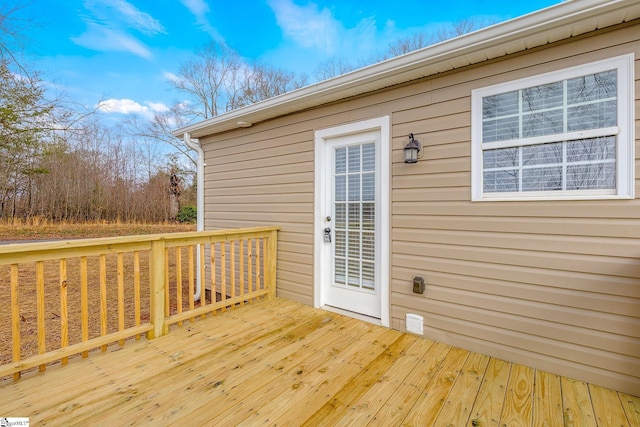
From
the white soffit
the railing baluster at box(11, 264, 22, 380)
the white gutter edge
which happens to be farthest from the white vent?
the white gutter edge

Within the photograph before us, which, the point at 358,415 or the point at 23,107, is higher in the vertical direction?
the point at 23,107

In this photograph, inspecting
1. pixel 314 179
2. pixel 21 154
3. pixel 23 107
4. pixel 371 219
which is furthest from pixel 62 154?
pixel 371 219

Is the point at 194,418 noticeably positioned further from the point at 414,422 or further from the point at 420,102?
the point at 420,102

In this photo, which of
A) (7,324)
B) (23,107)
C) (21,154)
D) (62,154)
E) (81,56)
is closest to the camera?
(7,324)

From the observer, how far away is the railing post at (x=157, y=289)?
248 centimetres

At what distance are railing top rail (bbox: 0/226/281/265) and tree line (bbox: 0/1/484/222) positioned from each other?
17.2 feet

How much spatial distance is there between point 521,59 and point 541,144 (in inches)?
25.9

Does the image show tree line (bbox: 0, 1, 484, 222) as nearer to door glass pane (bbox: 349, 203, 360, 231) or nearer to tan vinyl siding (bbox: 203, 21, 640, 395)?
tan vinyl siding (bbox: 203, 21, 640, 395)

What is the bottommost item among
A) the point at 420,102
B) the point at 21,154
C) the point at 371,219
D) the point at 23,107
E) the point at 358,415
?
the point at 358,415

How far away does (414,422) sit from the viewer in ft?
4.96

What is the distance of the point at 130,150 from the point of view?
1195 centimetres

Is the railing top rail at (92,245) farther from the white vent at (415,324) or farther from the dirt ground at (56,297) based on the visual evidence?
the white vent at (415,324)

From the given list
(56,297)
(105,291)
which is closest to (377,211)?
(105,291)

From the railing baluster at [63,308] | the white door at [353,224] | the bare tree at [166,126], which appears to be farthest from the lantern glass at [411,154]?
the bare tree at [166,126]
